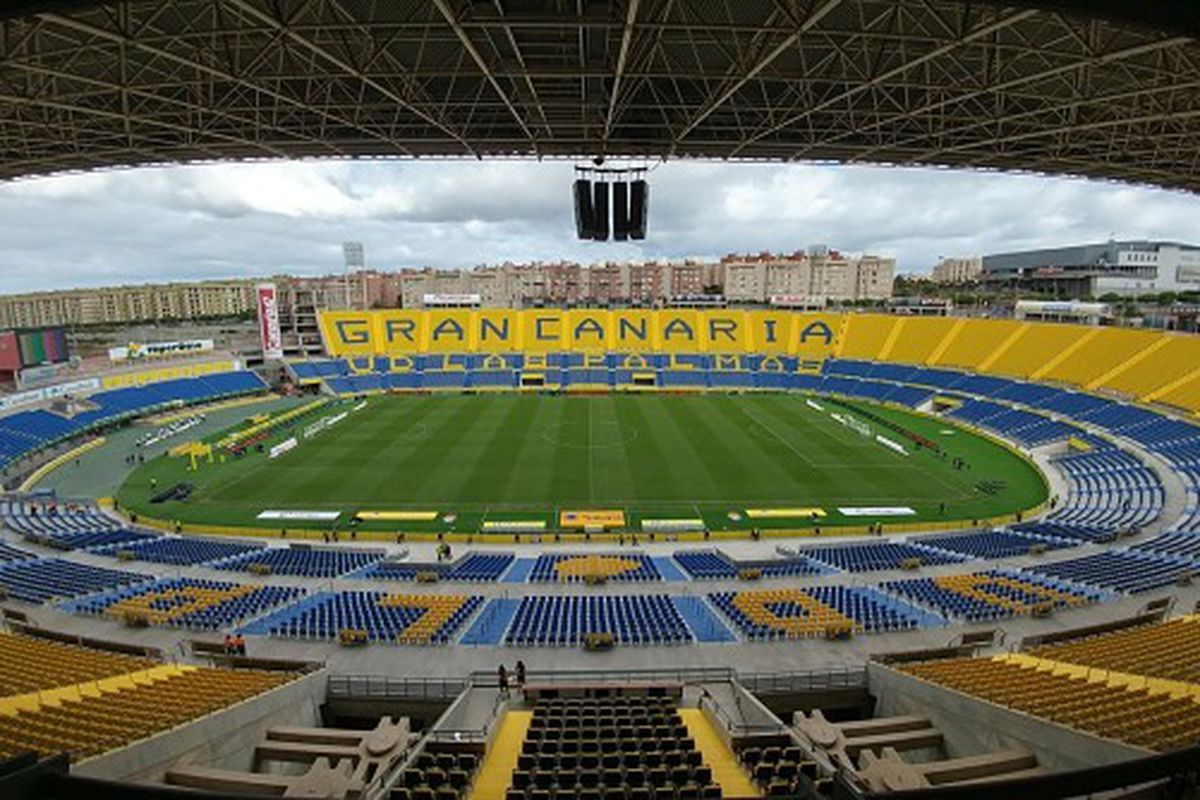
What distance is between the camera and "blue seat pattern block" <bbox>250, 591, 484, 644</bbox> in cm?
1545

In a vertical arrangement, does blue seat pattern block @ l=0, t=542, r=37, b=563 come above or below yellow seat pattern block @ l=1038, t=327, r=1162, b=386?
below

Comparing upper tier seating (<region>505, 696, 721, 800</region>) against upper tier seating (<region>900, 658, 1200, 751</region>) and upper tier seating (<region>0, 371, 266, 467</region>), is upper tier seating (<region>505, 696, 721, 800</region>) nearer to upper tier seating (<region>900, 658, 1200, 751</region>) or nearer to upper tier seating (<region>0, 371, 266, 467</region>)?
upper tier seating (<region>900, 658, 1200, 751</region>)

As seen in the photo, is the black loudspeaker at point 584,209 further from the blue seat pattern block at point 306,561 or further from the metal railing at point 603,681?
the blue seat pattern block at point 306,561

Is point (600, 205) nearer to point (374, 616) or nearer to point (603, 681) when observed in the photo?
point (603, 681)

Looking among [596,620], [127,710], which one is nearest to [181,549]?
[127,710]

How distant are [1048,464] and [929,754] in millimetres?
30731

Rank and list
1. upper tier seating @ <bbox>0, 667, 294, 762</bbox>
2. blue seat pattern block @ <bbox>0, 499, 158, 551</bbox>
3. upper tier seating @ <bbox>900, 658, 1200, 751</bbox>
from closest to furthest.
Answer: upper tier seating @ <bbox>900, 658, 1200, 751</bbox>, upper tier seating @ <bbox>0, 667, 294, 762</bbox>, blue seat pattern block @ <bbox>0, 499, 158, 551</bbox>

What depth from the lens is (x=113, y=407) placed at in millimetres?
46219

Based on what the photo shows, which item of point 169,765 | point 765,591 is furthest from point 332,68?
point 765,591

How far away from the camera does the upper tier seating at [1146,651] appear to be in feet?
32.5

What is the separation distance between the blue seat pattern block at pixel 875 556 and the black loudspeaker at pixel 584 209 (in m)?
13.7

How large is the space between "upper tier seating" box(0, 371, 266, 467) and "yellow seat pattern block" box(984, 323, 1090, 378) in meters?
62.3

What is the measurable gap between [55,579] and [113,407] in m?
33.2

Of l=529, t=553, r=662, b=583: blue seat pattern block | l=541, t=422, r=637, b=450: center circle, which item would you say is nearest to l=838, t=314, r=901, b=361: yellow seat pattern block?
l=541, t=422, r=637, b=450: center circle
